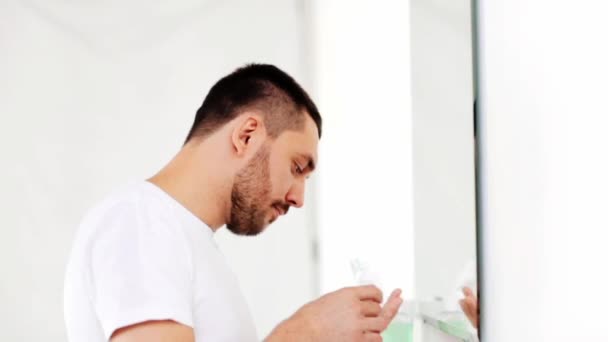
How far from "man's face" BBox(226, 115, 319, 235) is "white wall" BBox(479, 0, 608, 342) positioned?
36 cm

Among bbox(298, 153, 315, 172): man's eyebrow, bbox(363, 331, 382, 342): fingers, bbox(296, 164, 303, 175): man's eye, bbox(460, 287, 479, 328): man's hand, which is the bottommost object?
bbox(363, 331, 382, 342): fingers

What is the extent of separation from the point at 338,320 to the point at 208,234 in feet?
0.75

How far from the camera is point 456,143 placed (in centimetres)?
84

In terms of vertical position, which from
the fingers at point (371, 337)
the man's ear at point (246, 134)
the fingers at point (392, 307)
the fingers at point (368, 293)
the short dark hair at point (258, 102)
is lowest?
the fingers at point (371, 337)

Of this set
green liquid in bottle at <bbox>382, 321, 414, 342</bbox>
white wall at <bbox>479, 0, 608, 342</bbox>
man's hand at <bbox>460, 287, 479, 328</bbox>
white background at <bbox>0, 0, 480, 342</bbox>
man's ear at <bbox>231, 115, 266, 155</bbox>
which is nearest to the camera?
white wall at <bbox>479, 0, 608, 342</bbox>

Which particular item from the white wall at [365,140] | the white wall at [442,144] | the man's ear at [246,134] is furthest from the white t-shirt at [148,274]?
the white wall at [365,140]

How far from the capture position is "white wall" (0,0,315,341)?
69.1 inches

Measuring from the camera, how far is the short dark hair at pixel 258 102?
97 centimetres

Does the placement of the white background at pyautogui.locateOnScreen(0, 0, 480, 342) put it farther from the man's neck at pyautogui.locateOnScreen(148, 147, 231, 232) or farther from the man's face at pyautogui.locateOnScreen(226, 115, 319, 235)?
the man's neck at pyautogui.locateOnScreen(148, 147, 231, 232)

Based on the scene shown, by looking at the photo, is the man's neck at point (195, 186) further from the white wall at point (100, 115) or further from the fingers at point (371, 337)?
the white wall at point (100, 115)

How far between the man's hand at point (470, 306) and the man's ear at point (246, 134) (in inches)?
14.5

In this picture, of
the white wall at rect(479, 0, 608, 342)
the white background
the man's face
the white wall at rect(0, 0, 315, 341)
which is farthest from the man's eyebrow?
the white wall at rect(0, 0, 315, 341)

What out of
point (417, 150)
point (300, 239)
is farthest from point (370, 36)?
point (300, 239)

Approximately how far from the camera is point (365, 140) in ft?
4.84
